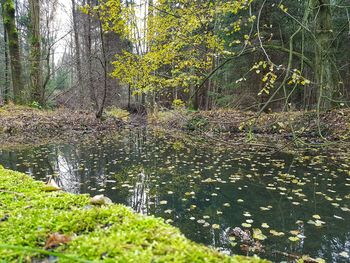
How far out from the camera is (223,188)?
4.58 metres

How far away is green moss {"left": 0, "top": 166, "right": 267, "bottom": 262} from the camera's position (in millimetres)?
1064

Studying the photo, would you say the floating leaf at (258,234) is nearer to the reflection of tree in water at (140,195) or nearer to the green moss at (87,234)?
the reflection of tree in water at (140,195)

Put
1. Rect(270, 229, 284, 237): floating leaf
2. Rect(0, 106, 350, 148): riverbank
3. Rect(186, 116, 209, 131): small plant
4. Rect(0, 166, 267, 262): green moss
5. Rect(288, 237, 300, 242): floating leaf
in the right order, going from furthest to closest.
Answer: Rect(0, 106, 350, 148): riverbank < Rect(186, 116, 209, 131): small plant < Rect(270, 229, 284, 237): floating leaf < Rect(288, 237, 300, 242): floating leaf < Rect(0, 166, 267, 262): green moss

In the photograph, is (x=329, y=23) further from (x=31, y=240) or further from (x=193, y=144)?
(x=31, y=240)

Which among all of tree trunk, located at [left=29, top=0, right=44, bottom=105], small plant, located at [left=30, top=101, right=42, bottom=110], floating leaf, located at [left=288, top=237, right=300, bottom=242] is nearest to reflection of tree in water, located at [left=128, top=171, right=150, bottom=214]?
floating leaf, located at [left=288, top=237, right=300, bottom=242]

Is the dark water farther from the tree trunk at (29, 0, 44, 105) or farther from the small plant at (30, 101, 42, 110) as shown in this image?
the tree trunk at (29, 0, 44, 105)

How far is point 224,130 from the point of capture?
35.9ft

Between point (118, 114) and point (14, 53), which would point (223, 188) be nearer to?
point (14, 53)

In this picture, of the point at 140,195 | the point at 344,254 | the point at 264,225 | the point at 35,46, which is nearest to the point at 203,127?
the point at 140,195

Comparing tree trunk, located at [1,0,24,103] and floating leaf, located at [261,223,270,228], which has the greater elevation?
tree trunk, located at [1,0,24,103]

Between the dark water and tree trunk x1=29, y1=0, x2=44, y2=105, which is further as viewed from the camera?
tree trunk x1=29, y1=0, x2=44, y2=105

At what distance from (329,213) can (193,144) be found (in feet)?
18.3

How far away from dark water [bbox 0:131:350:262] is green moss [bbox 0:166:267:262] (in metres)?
1.69

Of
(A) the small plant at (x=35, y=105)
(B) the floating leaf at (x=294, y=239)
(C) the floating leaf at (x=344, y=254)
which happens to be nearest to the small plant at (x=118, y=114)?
(A) the small plant at (x=35, y=105)
